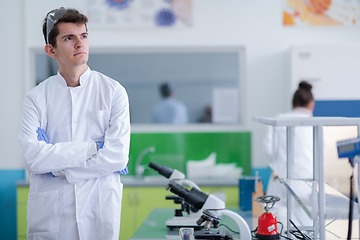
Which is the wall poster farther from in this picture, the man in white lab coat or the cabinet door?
the man in white lab coat

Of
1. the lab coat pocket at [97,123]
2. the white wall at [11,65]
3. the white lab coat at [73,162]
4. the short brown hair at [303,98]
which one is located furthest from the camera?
the white wall at [11,65]

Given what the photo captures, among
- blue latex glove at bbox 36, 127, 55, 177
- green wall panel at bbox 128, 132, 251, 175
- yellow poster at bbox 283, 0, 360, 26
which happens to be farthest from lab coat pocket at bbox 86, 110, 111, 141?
yellow poster at bbox 283, 0, 360, 26

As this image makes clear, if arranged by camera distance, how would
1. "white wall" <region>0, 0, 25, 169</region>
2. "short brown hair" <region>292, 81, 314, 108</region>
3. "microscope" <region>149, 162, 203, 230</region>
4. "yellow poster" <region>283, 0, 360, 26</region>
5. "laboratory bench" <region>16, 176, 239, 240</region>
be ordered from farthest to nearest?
"white wall" <region>0, 0, 25, 169</region> → "yellow poster" <region>283, 0, 360, 26</region> → "laboratory bench" <region>16, 176, 239, 240</region> → "short brown hair" <region>292, 81, 314, 108</region> → "microscope" <region>149, 162, 203, 230</region>

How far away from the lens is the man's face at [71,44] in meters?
1.80

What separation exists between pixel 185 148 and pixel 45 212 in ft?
7.96

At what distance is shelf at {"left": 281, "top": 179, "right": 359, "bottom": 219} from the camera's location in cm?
119

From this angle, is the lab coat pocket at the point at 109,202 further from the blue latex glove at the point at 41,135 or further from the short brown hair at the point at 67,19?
the short brown hair at the point at 67,19

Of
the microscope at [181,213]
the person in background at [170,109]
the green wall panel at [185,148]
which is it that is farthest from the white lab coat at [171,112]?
the microscope at [181,213]

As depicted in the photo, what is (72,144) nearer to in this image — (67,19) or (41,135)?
(41,135)

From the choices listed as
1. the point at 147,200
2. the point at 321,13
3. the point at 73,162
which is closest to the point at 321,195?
the point at 73,162

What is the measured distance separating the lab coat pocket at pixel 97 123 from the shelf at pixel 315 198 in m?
0.87

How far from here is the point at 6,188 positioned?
13.2ft

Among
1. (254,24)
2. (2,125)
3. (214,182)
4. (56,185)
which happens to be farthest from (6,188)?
(254,24)

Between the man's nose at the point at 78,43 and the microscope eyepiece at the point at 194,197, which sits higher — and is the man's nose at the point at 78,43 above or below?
above
